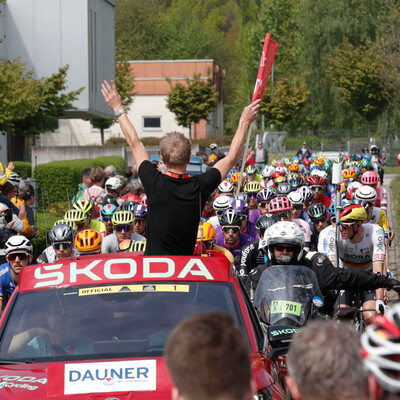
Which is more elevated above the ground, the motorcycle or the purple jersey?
the motorcycle

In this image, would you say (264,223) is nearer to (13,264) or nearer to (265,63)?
(265,63)

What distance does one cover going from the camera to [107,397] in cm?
464

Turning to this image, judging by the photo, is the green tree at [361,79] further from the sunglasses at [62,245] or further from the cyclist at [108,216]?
the sunglasses at [62,245]

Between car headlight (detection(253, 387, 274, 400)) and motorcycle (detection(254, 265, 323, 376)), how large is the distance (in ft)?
4.38

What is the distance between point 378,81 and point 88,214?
48.1m

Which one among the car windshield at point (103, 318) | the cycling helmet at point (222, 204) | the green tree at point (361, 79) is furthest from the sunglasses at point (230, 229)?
the green tree at point (361, 79)

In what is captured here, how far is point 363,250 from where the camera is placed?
10.1 meters

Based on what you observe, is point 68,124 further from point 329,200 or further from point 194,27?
point 329,200

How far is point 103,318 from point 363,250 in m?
5.22

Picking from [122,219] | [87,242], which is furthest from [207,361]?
[122,219]

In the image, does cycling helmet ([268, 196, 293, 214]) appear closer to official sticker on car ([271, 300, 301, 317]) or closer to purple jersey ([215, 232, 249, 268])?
purple jersey ([215, 232, 249, 268])

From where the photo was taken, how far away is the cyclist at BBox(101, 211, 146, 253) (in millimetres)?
10641

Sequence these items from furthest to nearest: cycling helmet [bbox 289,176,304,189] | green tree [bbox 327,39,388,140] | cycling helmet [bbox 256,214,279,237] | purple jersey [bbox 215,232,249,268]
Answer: green tree [bbox 327,39,388,140] → cycling helmet [bbox 289,176,304,189] → purple jersey [bbox 215,232,249,268] → cycling helmet [bbox 256,214,279,237]

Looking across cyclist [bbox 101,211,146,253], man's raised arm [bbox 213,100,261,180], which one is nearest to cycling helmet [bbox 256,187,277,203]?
cyclist [bbox 101,211,146,253]
